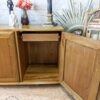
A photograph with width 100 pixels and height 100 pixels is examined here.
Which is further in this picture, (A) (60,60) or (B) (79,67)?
(A) (60,60)

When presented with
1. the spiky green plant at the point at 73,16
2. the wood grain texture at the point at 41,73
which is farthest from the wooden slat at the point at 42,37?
the wood grain texture at the point at 41,73

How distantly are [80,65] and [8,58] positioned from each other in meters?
0.81

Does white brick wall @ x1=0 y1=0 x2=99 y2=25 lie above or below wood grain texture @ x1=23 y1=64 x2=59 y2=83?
above

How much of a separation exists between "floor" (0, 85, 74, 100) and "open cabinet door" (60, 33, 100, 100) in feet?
0.47

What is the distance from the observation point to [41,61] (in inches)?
84.7

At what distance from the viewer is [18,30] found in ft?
4.85

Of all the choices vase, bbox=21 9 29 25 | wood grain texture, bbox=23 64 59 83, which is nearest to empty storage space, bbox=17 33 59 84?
wood grain texture, bbox=23 64 59 83

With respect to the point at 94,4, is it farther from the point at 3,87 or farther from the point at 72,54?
the point at 3,87

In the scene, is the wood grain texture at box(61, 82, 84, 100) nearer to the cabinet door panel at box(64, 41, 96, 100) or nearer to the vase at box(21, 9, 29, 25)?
the cabinet door panel at box(64, 41, 96, 100)

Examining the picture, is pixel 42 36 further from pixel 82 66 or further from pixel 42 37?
pixel 82 66

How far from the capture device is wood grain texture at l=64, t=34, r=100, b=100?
45.6 inches

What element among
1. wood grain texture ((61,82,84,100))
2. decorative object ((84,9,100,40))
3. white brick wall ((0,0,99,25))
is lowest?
wood grain texture ((61,82,84,100))

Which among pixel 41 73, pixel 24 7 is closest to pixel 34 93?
pixel 41 73

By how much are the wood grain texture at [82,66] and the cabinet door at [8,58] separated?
0.59m
